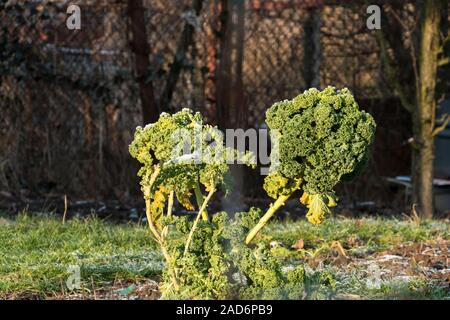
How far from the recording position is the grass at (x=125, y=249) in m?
4.21

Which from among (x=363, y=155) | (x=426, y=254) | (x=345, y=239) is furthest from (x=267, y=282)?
(x=345, y=239)

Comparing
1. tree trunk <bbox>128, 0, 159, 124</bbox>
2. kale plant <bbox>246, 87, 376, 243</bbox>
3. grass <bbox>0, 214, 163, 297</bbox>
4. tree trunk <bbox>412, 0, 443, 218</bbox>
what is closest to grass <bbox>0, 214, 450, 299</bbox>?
grass <bbox>0, 214, 163, 297</bbox>

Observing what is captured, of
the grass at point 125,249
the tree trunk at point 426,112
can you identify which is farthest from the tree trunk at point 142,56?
the tree trunk at point 426,112

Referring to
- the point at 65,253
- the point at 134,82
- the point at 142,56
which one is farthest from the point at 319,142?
the point at 134,82

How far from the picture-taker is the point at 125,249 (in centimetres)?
535

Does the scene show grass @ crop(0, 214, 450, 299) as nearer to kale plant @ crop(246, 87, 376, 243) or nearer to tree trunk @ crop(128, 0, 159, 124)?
kale plant @ crop(246, 87, 376, 243)

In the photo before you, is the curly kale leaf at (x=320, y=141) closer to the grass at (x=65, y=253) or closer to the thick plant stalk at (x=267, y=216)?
the thick plant stalk at (x=267, y=216)

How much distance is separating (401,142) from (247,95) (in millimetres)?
1652

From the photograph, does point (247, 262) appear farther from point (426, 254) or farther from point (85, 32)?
point (85, 32)

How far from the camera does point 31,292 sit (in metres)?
4.17

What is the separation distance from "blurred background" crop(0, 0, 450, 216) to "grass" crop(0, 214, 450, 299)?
2221 mm

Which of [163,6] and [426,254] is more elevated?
[163,6]

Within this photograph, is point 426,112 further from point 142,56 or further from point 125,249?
point 125,249

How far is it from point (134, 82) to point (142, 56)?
286 mm
